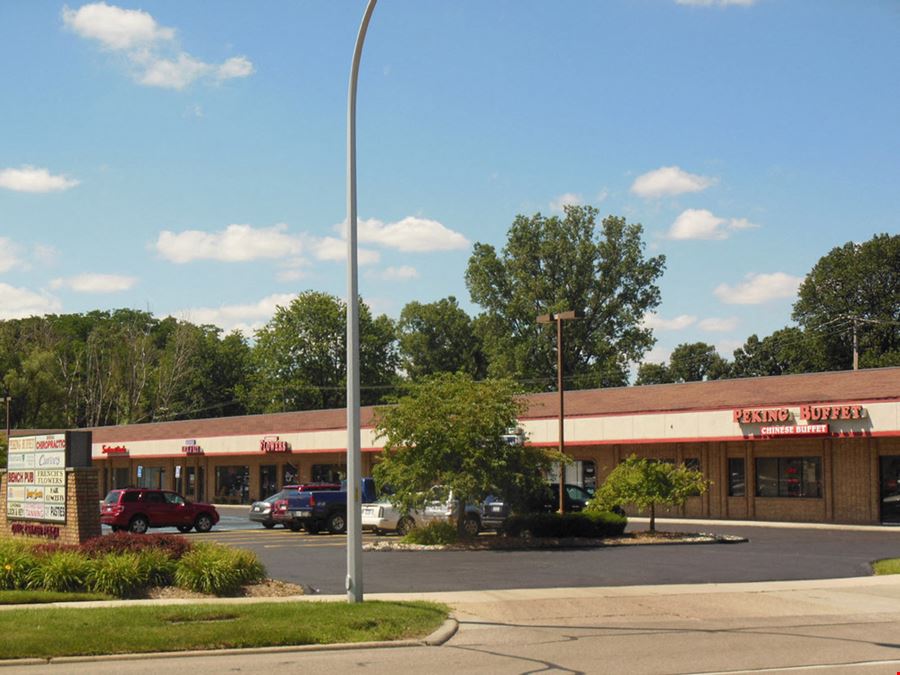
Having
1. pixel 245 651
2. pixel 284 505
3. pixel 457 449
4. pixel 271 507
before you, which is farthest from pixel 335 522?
pixel 245 651

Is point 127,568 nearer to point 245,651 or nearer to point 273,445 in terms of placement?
point 245,651

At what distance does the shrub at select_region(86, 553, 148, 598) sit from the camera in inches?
730

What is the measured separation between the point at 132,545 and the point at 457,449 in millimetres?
11459

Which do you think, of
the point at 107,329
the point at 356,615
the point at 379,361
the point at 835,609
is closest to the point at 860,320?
the point at 379,361

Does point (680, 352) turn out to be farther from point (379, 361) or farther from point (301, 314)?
point (301, 314)

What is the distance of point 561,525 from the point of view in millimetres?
30766

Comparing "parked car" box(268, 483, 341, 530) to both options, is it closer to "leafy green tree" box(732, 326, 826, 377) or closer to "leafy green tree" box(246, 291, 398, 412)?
"leafy green tree" box(732, 326, 826, 377)

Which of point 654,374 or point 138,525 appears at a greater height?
point 654,374

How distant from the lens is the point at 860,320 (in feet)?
252

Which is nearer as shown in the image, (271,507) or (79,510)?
A: (79,510)

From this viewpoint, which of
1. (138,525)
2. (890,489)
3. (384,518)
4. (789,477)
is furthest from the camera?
(789,477)

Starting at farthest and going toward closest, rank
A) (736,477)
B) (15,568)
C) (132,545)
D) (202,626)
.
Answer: (736,477) < (132,545) < (15,568) < (202,626)

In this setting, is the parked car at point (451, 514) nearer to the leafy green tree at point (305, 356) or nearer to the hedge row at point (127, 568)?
the hedge row at point (127, 568)

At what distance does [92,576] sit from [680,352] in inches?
3631
